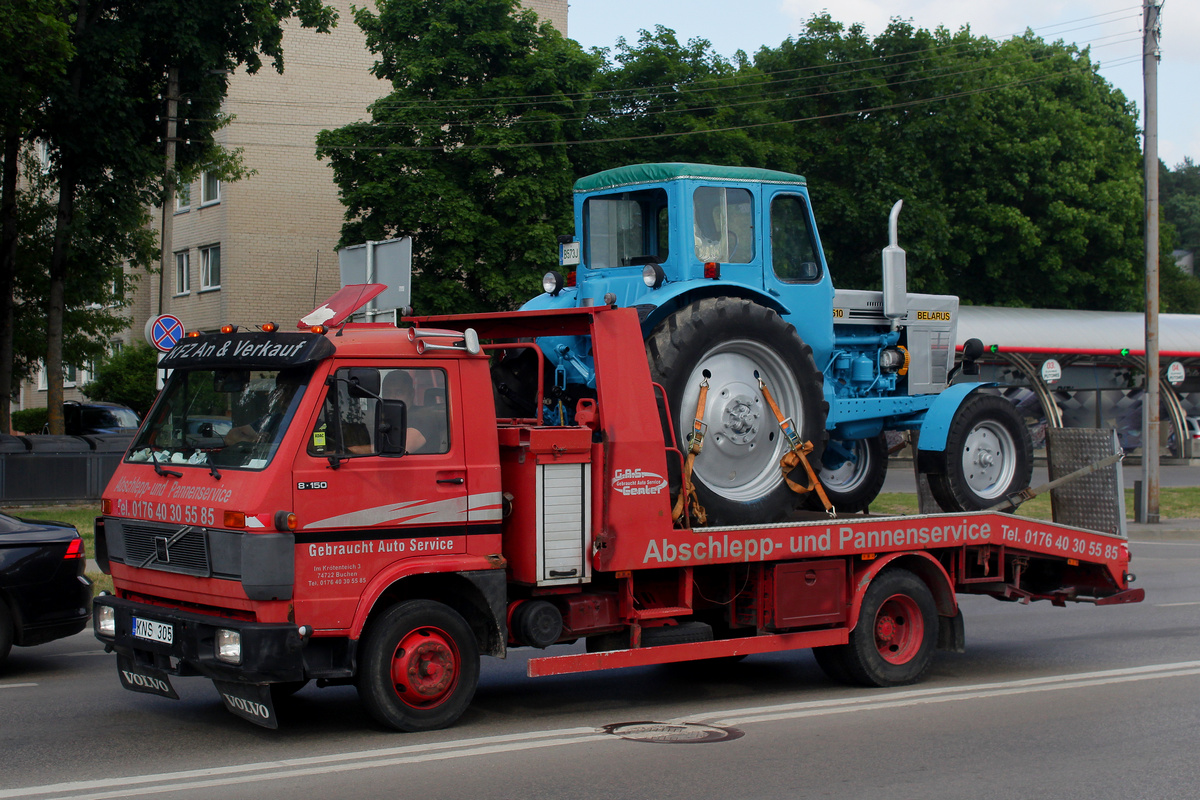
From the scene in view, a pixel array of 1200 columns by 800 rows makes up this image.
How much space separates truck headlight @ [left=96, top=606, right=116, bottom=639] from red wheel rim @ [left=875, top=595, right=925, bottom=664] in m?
5.27

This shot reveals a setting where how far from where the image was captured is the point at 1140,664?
9.98 meters

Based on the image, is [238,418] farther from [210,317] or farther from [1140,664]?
[210,317]

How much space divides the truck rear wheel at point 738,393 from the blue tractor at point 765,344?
11 millimetres

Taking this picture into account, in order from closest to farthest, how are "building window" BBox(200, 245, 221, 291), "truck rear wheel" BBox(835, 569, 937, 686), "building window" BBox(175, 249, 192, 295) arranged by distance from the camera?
"truck rear wheel" BBox(835, 569, 937, 686) < "building window" BBox(200, 245, 221, 291) < "building window" BBox(175, 249, 192, 295)

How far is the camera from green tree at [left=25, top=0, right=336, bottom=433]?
75.3 feet

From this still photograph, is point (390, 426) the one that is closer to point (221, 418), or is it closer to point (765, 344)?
point (221, 418)

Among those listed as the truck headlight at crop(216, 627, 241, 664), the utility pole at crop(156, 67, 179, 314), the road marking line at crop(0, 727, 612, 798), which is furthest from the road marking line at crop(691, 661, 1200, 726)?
the utility pole at crop(156, 67, 179, 314)

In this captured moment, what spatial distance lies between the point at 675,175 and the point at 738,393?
1.78 meters

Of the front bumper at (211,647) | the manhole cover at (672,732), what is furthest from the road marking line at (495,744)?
the front bumper at (211,647)

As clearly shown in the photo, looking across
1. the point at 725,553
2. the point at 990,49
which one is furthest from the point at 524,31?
the point at 725,553

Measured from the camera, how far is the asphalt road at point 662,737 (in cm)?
625

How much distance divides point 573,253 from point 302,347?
3.25 m

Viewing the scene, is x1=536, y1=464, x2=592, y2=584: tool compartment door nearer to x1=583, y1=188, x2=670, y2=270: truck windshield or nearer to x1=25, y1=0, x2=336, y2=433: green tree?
x1=583, y1=188, x2=670, y2=270: truck windshield

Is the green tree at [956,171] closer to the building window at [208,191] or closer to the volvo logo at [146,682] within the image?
the building window at [208,191]
